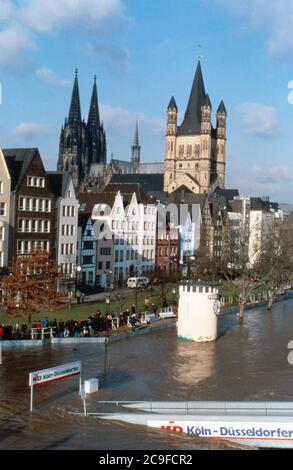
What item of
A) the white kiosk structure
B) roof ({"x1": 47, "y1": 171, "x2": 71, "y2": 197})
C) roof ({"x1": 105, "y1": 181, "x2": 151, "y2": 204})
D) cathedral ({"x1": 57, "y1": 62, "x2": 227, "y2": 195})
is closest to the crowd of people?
the white kiosk structure

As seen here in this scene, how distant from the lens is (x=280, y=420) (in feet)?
69.5

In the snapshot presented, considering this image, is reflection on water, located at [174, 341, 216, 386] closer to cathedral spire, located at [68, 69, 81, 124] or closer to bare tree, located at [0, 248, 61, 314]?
bare tree, located at [0, 248, 61, 314]

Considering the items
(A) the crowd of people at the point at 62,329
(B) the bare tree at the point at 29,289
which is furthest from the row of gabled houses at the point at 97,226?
(A) the crowd of people at the point at 62,329

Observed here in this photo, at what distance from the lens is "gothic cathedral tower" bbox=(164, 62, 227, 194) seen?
177 meters

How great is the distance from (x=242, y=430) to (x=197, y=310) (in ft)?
62.0

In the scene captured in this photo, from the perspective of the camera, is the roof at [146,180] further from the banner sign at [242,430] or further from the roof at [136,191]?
the banner sign at [242,430]

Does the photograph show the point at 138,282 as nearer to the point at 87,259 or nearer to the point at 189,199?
the point at 87,259

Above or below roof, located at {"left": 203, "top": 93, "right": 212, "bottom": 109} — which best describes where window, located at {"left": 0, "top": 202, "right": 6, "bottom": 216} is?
below

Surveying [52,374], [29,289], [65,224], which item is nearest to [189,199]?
[65,224]

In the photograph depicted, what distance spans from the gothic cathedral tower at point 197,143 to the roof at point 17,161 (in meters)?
109

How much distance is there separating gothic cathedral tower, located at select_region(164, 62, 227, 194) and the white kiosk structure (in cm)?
13297

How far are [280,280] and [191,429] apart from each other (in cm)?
4705

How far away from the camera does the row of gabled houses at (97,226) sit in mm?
62750

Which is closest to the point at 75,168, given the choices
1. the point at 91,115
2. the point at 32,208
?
the point at 91,115
